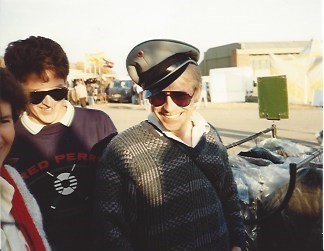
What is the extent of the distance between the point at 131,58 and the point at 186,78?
0.76ft

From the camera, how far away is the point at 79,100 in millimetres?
12164

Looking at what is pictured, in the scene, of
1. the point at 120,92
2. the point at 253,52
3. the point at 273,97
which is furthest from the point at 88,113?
the point at 253,52

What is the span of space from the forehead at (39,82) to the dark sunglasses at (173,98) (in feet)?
1.33

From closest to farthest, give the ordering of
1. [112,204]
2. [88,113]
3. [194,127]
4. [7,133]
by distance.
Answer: [7,133], [112,204], [194,127], [88,113]

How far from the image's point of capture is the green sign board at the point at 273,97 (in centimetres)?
306

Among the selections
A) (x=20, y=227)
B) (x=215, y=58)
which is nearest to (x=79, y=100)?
(x=20, y=227)

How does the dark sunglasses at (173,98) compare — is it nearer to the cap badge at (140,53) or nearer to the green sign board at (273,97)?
the cap badge at (140,53)

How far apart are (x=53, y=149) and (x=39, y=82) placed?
271 millimetres

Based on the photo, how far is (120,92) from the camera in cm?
2127

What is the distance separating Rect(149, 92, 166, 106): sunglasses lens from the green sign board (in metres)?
1.92

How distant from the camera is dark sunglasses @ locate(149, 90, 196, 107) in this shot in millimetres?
1402

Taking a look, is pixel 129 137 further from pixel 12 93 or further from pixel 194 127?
pixel 12 93

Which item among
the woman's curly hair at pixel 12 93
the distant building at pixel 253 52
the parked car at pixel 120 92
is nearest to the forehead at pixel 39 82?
the woman's curly hair at pixel 12 93

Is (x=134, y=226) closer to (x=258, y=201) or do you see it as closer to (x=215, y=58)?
(x=258, y=201)
